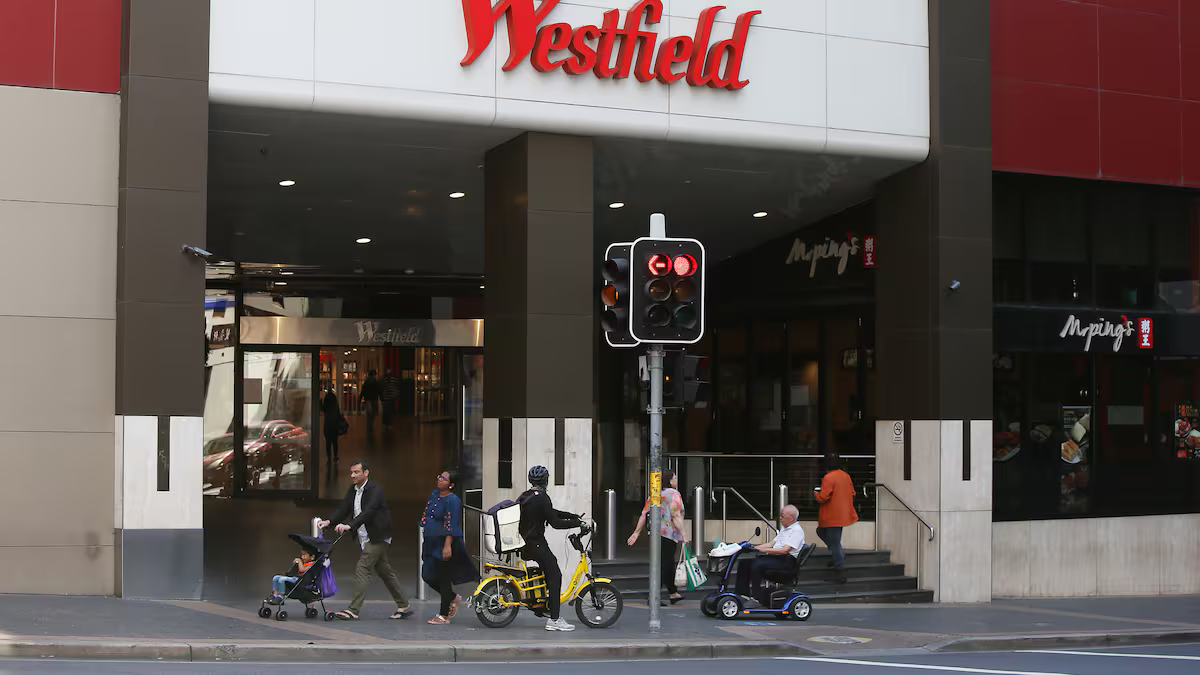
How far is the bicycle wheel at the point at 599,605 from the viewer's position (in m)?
13.9

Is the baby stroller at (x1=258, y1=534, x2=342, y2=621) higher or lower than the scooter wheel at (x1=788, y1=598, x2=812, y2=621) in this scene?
higher

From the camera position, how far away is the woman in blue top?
554 inches

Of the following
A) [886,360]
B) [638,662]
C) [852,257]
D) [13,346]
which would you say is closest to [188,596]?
[13,346]

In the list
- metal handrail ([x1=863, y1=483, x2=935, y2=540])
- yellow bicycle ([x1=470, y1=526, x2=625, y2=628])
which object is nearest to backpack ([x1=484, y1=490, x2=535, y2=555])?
yellow bicycle ([x1=470, y1=526, x2=625, y2=628])

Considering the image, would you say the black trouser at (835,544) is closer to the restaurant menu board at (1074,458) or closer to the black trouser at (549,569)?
the restaurant menu board at (1074,458)

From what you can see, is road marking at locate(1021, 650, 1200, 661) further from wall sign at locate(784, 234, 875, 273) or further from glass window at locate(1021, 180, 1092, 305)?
wall sign at locate(784, 234, 875, 273)

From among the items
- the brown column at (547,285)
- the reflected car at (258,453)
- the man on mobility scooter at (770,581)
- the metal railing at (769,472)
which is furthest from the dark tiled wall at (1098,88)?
the reflected car at (258,453)

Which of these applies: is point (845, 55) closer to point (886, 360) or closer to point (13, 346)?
point (886, 360)

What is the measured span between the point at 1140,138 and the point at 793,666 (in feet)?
39.2

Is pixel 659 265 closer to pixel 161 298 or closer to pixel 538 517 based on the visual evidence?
pixel 538 517

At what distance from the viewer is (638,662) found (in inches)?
490

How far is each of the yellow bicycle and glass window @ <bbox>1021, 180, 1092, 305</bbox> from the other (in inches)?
371

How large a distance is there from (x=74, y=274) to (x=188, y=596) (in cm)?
395

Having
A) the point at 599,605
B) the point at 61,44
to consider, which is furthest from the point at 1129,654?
the point at 61,44
